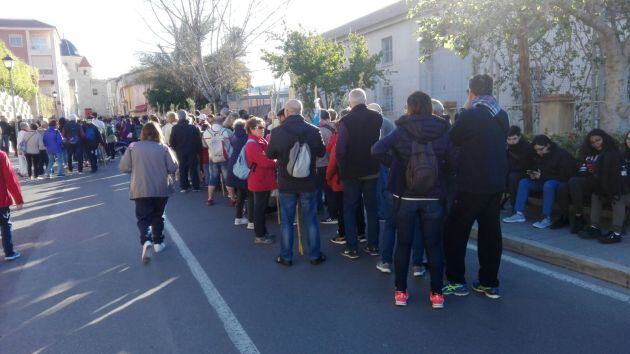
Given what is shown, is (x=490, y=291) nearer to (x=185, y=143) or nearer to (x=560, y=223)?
(x=560, y=223)

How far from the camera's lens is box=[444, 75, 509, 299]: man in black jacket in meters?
4.59

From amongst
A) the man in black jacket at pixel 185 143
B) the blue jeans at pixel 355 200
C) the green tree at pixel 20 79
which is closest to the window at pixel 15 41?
the green tree at pixel 20 79

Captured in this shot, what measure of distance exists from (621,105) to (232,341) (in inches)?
323

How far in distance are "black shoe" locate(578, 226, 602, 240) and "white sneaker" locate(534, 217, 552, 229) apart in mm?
626

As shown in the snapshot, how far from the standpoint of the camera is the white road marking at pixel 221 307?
4156mm

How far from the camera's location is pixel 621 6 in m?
9.47

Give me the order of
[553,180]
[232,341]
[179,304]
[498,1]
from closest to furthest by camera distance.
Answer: [232,341]
[179,304]
[553,180]
[498,1]

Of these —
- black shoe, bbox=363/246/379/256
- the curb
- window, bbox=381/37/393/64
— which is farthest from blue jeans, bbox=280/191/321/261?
window, bbox=381/37/393/64

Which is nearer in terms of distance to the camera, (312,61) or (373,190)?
(373,190)

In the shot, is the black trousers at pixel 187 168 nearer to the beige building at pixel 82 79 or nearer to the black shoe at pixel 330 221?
the black shoe at pixel 330 221

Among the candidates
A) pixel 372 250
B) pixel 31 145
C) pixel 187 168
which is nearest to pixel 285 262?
pixel 372 250

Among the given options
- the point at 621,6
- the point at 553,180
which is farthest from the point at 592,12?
the point at 553,180

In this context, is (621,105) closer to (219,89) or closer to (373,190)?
(373,190)

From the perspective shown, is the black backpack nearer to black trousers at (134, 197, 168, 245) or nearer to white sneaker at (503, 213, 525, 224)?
white sneaker at (503, 213, 525, 224)
